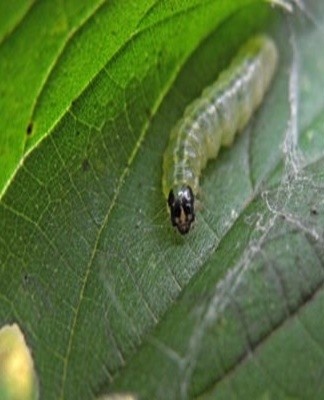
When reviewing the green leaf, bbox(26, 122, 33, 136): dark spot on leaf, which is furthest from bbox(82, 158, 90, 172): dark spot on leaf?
bbox(26, 122, 33, 136): dark spot on leaf

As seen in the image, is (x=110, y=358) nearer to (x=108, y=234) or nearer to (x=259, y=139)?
(x=108, y=234)

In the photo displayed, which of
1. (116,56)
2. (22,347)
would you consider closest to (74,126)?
(116,56)

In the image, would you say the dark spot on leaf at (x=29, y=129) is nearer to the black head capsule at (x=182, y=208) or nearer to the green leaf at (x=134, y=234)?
the green leaf at (x=134, y=234)

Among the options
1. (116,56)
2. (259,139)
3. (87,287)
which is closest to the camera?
(87,287)

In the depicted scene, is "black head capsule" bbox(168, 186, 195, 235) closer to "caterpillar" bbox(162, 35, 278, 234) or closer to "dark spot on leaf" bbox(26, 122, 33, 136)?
"caterpillar" bbox(162, 35, 278, 234)

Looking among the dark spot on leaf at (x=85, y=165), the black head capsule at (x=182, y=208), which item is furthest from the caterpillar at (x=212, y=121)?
the dark spot on leaf at (x=85, y=165)

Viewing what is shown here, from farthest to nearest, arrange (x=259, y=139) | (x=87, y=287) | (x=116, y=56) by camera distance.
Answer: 1. (x=259, y=139)
2. (x=116, y=56)
3. (x=87, y=287)

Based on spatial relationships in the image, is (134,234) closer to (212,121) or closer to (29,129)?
(29,129)

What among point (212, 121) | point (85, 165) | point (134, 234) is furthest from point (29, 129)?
point (212, 121)
